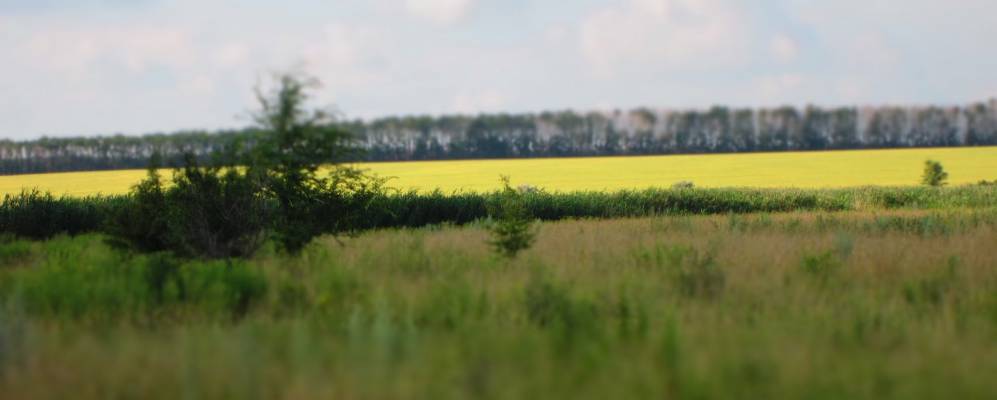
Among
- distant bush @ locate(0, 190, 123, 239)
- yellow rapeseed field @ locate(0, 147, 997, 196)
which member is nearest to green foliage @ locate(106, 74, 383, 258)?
distant bush @ locate(0, 190, 123, 239)

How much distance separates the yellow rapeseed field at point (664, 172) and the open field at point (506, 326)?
38168mm

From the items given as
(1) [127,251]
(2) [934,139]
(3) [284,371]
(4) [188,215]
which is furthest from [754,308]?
(2) [934,139]

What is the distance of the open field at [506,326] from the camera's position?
5.51m

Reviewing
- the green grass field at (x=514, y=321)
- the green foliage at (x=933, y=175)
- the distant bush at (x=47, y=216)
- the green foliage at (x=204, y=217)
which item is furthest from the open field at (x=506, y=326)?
the green foliage at (x=933, y=175)

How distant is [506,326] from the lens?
7.23 m

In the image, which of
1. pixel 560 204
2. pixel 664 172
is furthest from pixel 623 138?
pixel 560 204

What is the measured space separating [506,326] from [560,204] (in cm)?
2285

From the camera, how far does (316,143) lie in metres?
12.0

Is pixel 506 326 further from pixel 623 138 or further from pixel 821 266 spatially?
pixel 623 138

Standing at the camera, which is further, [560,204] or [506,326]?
[560,204]

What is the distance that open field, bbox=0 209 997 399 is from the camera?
5.51 metres

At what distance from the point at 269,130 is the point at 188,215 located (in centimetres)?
191

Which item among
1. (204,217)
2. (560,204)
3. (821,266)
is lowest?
(560,204)

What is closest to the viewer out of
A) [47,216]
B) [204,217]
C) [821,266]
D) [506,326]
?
[506,326]
